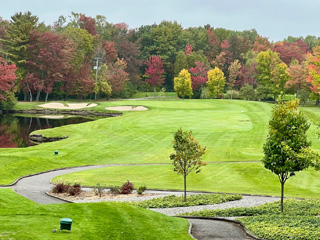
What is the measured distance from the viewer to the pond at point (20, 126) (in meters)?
59.4

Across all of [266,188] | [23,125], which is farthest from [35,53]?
[266,188]

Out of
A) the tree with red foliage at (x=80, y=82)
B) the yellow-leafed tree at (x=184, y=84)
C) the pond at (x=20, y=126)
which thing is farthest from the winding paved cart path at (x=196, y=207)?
the yellow-leafed tree at (x=184, y=84)

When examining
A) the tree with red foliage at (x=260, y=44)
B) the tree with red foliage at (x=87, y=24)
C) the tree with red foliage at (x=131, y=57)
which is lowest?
the tree with red foliage at (x=131, y=57)

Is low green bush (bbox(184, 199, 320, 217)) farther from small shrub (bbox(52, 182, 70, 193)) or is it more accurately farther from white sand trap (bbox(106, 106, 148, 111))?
white sand trap (bbox(106, 106, 148, 111))

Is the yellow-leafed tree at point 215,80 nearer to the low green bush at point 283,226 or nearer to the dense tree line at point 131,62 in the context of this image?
the dense tree line at point 131,62

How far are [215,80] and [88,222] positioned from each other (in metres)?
110

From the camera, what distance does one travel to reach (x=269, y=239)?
17.2 meters

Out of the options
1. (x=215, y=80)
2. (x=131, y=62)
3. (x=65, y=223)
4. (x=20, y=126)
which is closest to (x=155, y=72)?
(x=131, y=62)

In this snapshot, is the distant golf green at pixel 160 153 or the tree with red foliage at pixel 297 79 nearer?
the distant golf green at pixel 160 153

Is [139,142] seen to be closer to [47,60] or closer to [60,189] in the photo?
[60,189]

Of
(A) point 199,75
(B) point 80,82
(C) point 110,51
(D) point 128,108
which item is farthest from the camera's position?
(C) point 110,51

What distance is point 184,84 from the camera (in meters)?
122

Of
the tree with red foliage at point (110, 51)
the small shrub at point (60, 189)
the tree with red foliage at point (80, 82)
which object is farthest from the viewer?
the tree with red foliage at point (110, 51)

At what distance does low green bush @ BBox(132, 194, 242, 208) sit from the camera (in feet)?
84.0
